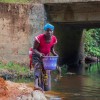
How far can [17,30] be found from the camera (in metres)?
17.5

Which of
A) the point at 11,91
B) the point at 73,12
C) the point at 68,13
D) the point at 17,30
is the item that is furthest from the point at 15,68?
the point at 11,91

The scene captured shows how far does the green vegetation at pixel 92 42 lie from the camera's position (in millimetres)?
35094

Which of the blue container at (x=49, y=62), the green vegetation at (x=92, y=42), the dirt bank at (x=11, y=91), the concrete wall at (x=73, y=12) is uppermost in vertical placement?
the concrete wall at (x=73, y=12)

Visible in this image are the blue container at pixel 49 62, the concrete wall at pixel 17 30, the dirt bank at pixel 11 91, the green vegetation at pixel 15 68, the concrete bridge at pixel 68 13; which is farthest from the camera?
Answer: the concrete bridge at pixel 68 13

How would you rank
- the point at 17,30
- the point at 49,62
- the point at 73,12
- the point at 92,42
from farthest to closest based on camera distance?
the point at 92,42 → the point at 73,12 → the point at 17,30 → the point at 49,62

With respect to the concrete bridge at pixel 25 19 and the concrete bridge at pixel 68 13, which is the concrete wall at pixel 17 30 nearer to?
the concrete bridge at pixel 25 19

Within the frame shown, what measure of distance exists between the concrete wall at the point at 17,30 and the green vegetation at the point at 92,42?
15396 mm

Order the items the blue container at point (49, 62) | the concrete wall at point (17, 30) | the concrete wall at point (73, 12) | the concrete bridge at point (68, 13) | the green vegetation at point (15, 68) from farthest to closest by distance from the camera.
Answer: the concrete wall at point (73, 12), the concrete bridge at point (68, 13), the concrete wall at point (17, 30), the green vegetation at point (15, 68), the blue container at point (49, 62)

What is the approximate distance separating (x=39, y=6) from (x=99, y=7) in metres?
2.84

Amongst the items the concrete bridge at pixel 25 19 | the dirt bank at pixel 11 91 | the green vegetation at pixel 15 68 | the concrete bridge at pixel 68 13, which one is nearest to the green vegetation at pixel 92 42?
the concrete bridge at pixel 68 13

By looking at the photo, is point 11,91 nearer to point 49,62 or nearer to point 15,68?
point 49,62

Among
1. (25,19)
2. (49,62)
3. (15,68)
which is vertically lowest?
(15,68)

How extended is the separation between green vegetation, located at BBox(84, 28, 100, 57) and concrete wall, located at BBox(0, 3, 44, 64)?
15.4 metres

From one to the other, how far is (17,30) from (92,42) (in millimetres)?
20957
